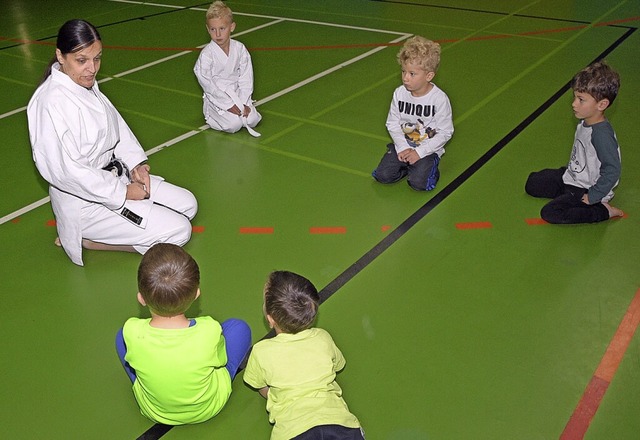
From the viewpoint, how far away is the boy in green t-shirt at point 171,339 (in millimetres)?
2475

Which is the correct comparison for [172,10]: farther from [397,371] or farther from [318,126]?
[397,371]

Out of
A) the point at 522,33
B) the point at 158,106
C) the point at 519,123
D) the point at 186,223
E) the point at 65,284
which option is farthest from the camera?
the point at 522,33

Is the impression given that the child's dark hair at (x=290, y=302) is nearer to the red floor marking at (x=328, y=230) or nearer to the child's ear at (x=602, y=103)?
the red floor marking at (x=328, y=230)

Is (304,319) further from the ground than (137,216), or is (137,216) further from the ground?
(304,319)

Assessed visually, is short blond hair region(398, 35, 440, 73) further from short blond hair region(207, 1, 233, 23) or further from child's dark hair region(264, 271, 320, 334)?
child's dark hair region(264, 271, 320, 334)

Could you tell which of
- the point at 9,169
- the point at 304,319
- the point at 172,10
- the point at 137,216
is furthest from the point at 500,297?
the point at 172,10

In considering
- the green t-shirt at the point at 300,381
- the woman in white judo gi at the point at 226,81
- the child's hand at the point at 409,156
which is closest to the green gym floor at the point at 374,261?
the woman in white judo gi at the point at 226,81

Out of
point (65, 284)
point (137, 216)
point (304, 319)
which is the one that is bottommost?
point (65, 284)

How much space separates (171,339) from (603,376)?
2.04 meters

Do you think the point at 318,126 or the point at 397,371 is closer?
the point at 397,371

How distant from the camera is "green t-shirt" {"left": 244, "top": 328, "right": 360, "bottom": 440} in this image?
7.88 feet

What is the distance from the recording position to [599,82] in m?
3.83

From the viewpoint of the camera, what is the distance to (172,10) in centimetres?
1038

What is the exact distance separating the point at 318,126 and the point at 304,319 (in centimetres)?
351
